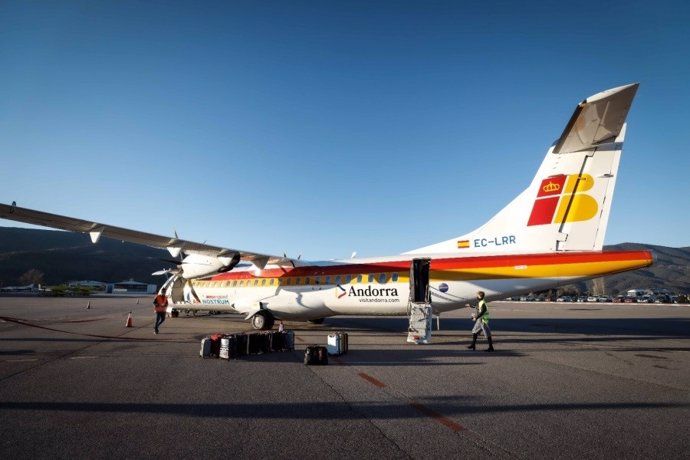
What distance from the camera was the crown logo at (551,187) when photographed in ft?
40.4

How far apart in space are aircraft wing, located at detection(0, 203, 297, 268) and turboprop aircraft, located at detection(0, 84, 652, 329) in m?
0.04

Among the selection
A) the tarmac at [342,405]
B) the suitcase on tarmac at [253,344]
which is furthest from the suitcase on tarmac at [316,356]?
the suitcase on tarmac at [253,344]

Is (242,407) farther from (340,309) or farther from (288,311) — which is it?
(288,311)

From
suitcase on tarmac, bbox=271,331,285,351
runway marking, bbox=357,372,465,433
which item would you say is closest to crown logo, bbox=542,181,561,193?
runway marking, bbox=357,372,465,433

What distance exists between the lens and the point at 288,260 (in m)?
18.3

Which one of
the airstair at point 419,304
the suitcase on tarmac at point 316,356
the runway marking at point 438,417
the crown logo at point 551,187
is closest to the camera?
the runway marking at point 438,417

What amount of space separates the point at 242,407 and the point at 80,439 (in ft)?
6.69

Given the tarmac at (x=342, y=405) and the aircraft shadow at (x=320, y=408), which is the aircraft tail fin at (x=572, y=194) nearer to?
the tarmac at (x=342, y=405)

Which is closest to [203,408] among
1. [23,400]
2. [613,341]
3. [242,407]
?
[242,407]

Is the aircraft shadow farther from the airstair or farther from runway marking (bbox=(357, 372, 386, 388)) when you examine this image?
the airstair

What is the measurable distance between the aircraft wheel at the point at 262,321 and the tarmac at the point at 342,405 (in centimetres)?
746

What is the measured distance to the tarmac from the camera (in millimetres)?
4227

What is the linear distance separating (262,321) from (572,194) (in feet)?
46.2

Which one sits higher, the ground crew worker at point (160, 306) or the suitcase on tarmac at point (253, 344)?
the ground crew worker at point (160, 306)
